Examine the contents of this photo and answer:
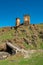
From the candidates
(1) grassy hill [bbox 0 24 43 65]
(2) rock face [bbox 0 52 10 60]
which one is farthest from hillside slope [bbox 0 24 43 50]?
(2) rock face [bbox 0 52 10 60]

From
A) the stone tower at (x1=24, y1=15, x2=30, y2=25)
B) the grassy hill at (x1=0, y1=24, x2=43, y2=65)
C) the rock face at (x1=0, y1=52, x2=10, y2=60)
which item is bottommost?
the rock face at (x1=0, y1=52, x2=10, y2=60)

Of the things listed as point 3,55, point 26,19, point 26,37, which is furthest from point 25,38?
point 3,55

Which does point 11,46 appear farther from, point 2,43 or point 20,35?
→ point 20,35

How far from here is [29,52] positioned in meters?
18.7

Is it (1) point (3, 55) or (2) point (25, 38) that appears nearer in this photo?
(1) point (3, 55)

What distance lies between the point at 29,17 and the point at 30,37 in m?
3.78

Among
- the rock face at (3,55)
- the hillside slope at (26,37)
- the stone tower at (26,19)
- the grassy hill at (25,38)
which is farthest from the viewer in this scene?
the stone tower at (26,19)

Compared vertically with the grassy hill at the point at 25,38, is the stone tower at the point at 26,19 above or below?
above

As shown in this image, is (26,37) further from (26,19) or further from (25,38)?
(26,19)

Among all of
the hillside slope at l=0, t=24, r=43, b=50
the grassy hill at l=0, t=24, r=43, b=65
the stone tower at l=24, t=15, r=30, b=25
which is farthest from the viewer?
the stone tower at l=24, t=15, r=30, b=25

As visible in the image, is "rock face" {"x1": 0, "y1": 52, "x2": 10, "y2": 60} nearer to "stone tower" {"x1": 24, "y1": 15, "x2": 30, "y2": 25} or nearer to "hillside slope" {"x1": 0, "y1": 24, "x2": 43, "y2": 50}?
"hillside slope" {"x1": 0, "y1": 24, "x2": 43, "y2": 50}

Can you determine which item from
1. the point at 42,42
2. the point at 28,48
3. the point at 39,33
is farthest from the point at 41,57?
the point at 39,33

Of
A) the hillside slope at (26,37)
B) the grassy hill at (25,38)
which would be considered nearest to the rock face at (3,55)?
the grassy hill at (25,38)

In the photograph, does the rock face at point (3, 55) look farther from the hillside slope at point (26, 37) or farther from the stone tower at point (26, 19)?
the stone tower at point (26, 19)
